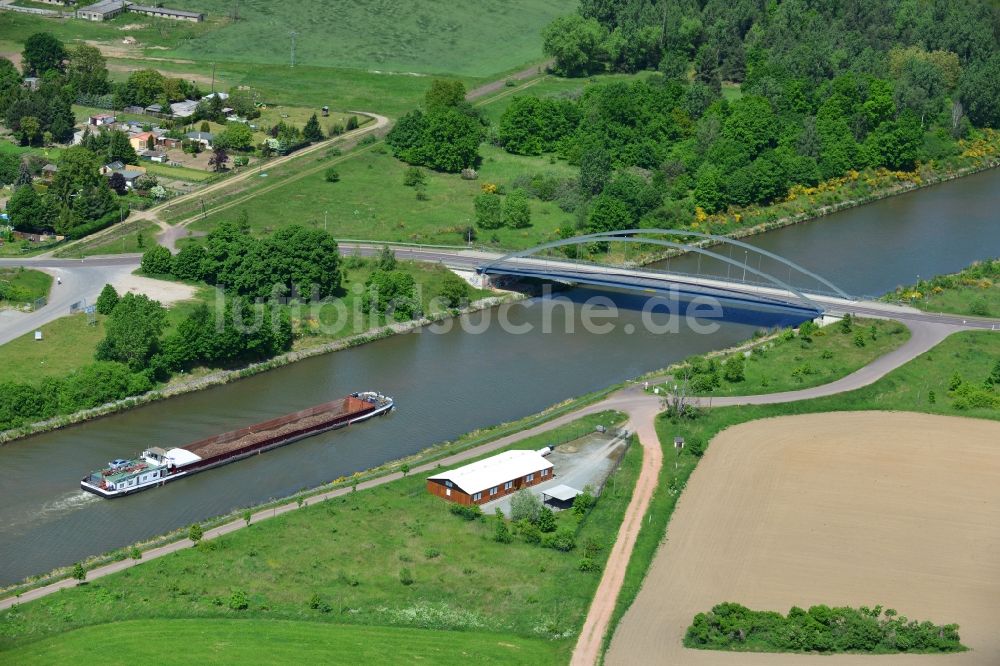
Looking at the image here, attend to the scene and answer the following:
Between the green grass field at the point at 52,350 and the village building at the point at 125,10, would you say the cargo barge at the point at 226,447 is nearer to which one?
the green grass field at the point at 52,350

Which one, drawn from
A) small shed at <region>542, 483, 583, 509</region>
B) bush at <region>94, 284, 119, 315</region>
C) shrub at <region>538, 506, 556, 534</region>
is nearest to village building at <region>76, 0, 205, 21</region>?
bush at <region>94, 284, 119, 315</region>

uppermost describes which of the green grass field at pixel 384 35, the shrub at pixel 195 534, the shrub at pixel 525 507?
the green grass field at pixel 384 35

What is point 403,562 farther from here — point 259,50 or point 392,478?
point 259,50

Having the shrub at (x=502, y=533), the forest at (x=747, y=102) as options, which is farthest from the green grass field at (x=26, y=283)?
the shrub at (x=502, y=533)

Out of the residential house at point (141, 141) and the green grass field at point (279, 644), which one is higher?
the residential house at point (141, 141)

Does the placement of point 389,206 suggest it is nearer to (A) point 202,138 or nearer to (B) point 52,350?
(A) point 202,138

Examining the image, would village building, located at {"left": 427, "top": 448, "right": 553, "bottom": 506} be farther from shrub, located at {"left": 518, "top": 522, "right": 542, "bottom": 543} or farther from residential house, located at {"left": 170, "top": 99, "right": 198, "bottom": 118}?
residential house, located at {"left": 170, "top": 99, "right": 198, "bottom": 118}
